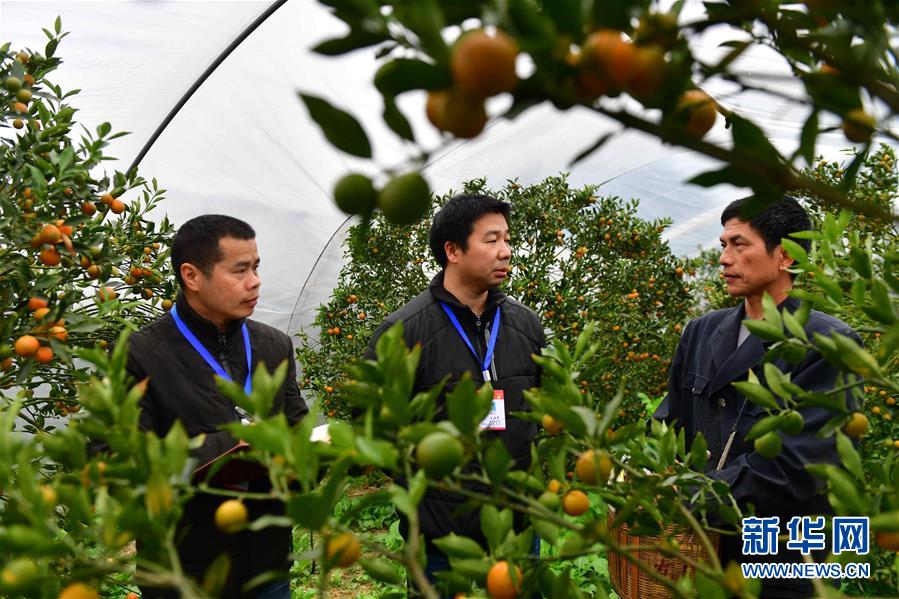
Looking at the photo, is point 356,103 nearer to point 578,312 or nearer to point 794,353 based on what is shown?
point 578,312

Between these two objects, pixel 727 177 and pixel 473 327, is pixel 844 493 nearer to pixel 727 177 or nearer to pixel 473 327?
pixel 727 177

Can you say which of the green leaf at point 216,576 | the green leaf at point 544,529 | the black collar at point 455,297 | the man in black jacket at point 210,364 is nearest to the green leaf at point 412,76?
the green leaf at point 216,576

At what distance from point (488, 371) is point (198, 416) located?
3.11 feet

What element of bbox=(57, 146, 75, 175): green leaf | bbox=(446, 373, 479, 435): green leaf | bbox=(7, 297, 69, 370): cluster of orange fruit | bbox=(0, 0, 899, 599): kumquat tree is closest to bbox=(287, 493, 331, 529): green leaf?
bbox=(0, 0, 899, 599): kumquat tree

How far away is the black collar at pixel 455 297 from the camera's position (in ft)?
8.52

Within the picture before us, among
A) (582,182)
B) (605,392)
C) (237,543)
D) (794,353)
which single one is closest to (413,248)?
(605,392)

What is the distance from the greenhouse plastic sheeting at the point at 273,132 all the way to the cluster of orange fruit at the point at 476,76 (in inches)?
141

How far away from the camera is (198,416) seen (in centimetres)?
217

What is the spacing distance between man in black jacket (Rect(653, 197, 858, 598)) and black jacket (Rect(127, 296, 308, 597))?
4.08 ft

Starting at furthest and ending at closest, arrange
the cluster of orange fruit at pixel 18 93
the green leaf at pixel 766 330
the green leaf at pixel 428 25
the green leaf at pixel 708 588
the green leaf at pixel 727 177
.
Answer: the cluster of orange fruit at pixel 18 93 → the green leaf at pixel 766 330 → the green leaf at pixel 708 588 → the green leaf at pixel 727 177 → the green leaf at pixel 428 25

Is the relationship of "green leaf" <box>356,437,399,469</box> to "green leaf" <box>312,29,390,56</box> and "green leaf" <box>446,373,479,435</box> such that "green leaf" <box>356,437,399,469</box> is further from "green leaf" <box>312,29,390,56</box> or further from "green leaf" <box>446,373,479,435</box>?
"green leaf" <box>312,29,390,56</box>

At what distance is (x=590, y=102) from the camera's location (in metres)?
0.53

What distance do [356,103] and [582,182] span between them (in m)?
2.47

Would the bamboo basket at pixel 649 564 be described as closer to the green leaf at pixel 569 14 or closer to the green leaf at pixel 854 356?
the green leaf at pixel 854 356
